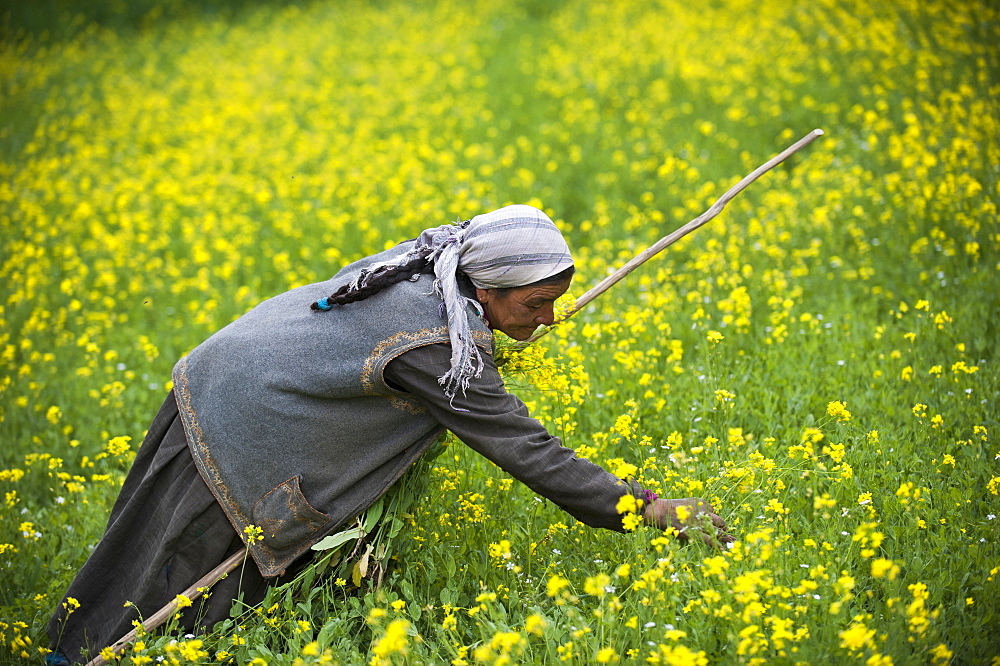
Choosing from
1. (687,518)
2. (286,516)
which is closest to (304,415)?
(286,516)

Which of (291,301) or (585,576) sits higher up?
(291,301)

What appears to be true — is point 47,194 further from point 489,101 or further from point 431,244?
point 431,244

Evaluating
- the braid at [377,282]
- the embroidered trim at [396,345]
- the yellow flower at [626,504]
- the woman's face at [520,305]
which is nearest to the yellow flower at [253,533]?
the embroidered trim at [396,345]

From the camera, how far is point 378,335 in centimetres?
245

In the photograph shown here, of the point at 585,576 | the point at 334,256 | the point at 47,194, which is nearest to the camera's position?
the point at 585,576

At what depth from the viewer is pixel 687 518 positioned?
2.44 m

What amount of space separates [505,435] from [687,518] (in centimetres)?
Answer: 57

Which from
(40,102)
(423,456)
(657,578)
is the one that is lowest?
(657,578)

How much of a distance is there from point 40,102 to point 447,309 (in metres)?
10.1

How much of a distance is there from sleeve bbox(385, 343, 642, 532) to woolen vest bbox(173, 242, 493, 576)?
9 centimetres

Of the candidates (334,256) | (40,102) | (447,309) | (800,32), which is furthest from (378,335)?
(40,102)

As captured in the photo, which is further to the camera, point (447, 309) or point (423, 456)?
point (423, 456)

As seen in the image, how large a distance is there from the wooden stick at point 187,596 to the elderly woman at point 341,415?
46mm

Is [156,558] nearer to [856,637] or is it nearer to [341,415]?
[341,415]
